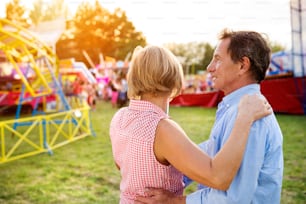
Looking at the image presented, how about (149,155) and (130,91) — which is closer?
(149,155)

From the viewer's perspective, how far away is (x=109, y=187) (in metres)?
5.20

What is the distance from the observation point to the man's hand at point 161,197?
5.51ft

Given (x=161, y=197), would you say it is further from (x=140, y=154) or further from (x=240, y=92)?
(x=240, y=92)

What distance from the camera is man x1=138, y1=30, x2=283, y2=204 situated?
1462mm

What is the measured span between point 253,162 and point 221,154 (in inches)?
5.1

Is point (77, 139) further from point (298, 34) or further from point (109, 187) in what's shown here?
point (298, 34)

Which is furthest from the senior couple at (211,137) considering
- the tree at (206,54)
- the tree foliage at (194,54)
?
the tree at (206,54)

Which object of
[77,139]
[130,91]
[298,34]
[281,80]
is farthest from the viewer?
[281,80]

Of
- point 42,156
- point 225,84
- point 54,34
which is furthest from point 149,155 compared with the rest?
point 54,34

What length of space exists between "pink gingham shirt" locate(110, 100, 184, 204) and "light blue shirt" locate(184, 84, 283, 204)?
0.14 m

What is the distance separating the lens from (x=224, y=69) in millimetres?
1672

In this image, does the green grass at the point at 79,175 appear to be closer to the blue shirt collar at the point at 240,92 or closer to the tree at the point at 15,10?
the blue shirt collar at the point at 240,92

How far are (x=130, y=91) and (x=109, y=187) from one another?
364 centimetres

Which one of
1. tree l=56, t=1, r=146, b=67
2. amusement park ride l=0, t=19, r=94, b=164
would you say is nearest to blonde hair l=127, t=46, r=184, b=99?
amusement park ride l=0, t=19, r=94, b=164
